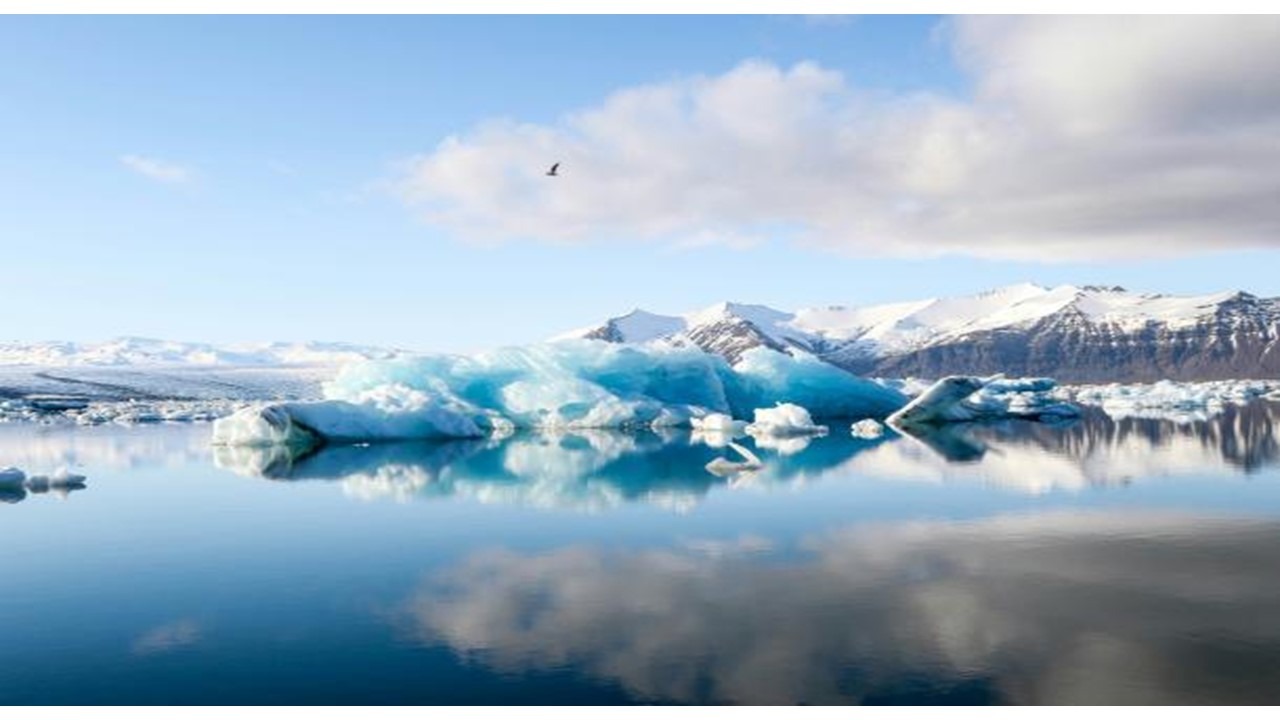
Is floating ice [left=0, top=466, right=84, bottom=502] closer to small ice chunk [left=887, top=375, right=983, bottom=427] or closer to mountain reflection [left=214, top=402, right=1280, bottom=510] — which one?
mountain reflection [left=214, top=402, right=1280, bottom=510]

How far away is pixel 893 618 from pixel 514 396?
32364mm

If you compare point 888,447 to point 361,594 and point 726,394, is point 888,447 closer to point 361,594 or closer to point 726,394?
point 726,394

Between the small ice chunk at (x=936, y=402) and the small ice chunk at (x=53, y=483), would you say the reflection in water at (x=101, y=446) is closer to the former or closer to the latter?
the small ice chunk at (x=53, y=483)

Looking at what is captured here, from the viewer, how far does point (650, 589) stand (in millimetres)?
11344

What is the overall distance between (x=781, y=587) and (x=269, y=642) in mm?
5504

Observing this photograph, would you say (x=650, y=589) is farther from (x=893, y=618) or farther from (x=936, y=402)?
(x=936, y=402)

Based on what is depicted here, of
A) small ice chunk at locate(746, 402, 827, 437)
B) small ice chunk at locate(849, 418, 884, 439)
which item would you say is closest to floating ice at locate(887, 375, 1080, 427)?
small ice chunk at locate(849, 418, 884, 439)

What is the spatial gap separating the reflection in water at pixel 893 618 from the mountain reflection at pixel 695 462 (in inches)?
230

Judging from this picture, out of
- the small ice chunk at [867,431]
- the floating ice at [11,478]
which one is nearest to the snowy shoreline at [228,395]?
the small ice chunk at [867,431]

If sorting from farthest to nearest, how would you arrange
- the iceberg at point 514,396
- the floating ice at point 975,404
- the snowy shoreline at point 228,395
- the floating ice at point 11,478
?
1. the snowy shoreline at point 228,395
2. the floating ice at point 975,404
3. the iceberg at point 514,396
4. the floating ice at point 11,478

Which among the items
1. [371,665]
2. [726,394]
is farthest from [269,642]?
[726,394]

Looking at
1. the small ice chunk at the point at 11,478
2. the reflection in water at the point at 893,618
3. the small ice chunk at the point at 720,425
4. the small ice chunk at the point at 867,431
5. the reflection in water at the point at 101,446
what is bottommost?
the small ice chunk at the point at 867,431

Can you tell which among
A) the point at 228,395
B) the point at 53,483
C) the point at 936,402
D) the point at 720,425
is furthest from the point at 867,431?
the point at 228,395

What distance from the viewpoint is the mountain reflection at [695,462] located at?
2114cm
